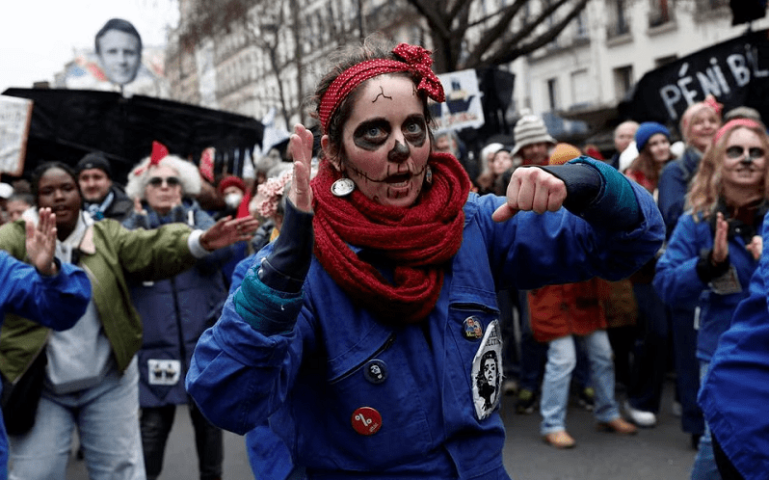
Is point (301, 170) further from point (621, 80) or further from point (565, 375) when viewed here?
point (621, 80)

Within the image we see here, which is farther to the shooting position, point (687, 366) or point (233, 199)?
point (233, 199)

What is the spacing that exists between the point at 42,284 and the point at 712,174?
3.13m

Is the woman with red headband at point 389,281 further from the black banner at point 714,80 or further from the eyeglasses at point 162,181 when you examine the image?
the black banner at point 714,80

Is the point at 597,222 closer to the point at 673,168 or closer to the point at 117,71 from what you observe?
the point at 673,168

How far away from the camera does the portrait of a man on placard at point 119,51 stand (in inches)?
404

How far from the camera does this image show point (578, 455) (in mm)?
5426

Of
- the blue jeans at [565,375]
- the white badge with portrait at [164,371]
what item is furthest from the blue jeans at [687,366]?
the white badge with portrait at [164,371]

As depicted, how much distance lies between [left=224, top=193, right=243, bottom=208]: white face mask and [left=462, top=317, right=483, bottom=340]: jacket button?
6350 millimetres

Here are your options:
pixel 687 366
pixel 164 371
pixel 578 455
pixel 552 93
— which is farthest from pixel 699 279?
pixel 552 93

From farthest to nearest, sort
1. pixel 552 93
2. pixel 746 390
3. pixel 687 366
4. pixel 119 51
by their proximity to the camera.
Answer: pixel 552 93 → pixel 119 51 → pixel 687 366 → pixel 746 390

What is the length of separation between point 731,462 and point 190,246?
2.82m

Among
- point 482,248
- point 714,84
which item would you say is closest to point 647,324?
point 714,84

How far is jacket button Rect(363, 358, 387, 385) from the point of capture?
1.90m

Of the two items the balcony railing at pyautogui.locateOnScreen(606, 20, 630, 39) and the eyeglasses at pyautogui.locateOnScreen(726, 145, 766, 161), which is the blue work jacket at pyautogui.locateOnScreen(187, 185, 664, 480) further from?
the balcony railing at pyautogui.locateOnScreen(606, 20, 630, 39)
